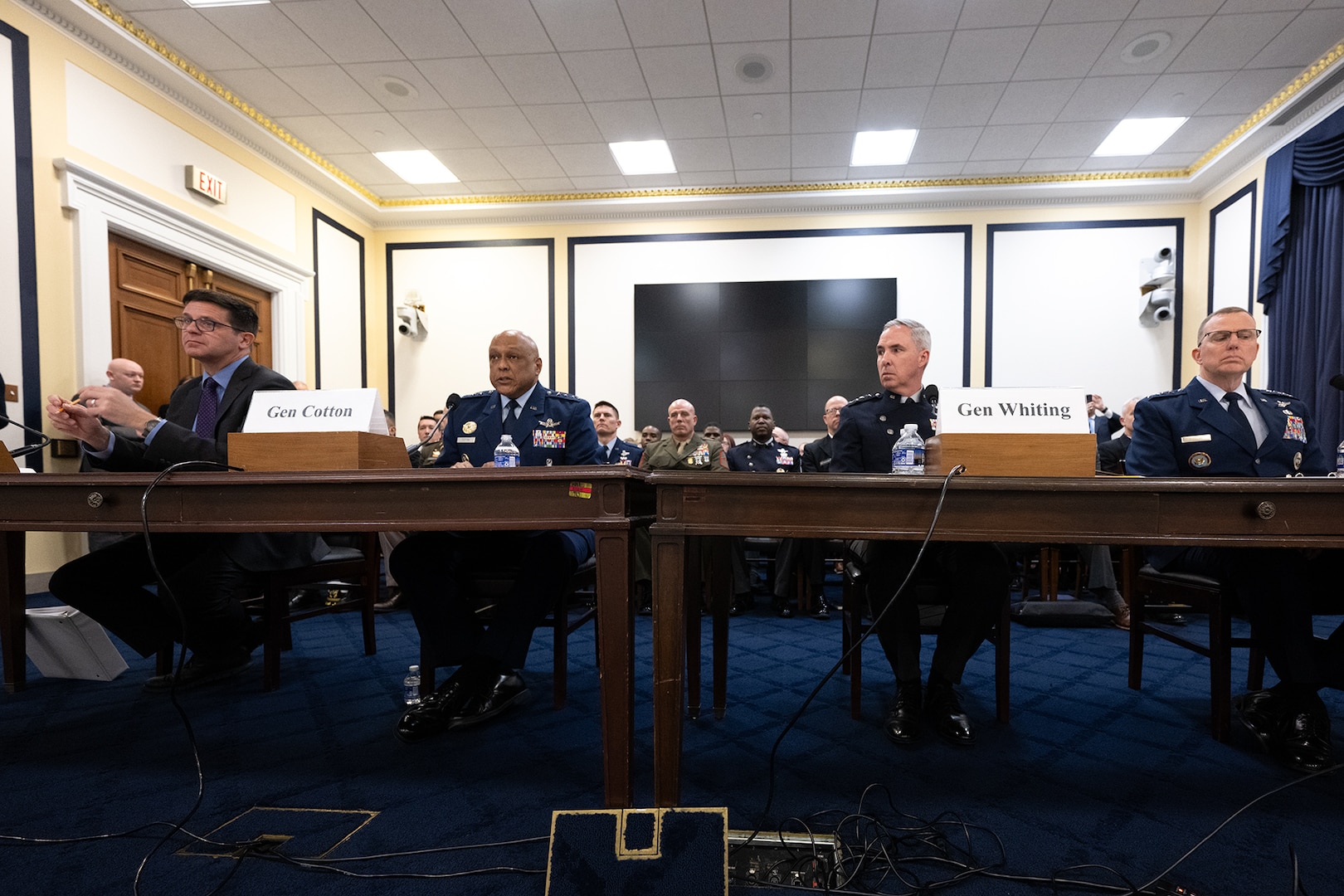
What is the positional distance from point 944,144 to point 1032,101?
682 mm

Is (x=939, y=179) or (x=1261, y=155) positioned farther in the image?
(x=939, y=179)

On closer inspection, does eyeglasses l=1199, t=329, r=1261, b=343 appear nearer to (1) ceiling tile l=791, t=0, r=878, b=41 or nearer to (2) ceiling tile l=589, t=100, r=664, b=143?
(1) ceiling tile l=791, t=0, r=878, b=41

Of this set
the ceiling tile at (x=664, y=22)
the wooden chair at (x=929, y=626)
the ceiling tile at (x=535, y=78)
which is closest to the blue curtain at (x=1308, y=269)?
the wooden chair at (x=929, y=626)

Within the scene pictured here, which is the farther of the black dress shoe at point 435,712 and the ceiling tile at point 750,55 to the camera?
the ceiling tile at point 750,55

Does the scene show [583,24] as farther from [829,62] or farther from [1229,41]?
[1229,41]

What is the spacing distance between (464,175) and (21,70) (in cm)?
280

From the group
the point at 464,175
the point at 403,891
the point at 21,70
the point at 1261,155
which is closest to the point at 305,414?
the point at 403,891

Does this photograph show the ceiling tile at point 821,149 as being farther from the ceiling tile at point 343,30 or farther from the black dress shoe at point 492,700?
the black dress shoe at point 492,700

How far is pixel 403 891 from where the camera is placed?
3.34ft

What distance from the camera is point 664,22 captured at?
3.70 metres

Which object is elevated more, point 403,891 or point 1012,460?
point 1012,460

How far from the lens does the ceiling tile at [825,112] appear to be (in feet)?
14.4

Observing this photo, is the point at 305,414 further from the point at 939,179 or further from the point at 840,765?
the point at 939,179

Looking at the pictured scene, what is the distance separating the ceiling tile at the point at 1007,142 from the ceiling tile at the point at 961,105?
21cm
